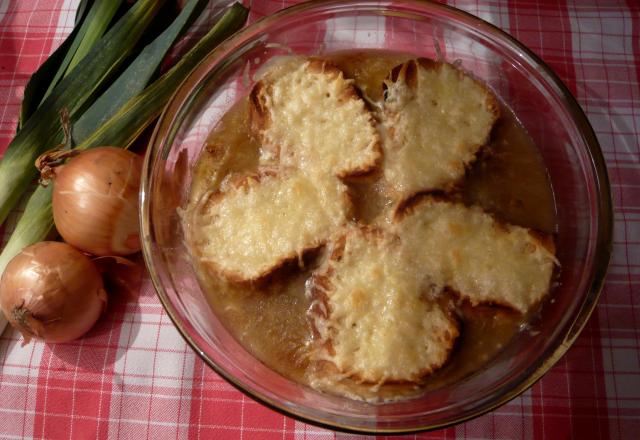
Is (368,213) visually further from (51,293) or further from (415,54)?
(51,293)

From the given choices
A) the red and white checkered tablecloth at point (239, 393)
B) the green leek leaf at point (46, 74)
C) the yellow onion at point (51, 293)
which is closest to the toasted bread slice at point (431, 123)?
the red and white checkered tablecloth at point (239, 393)

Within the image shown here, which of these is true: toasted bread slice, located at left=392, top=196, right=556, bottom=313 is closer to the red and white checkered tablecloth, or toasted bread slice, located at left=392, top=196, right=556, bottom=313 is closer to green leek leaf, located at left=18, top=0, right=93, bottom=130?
the red and white checkered tablecloth

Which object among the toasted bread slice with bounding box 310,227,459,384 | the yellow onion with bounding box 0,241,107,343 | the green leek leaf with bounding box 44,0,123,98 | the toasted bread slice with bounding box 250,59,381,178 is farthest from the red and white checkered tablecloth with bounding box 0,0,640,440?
the toasted bread slice with bounding box 250,59,381,178

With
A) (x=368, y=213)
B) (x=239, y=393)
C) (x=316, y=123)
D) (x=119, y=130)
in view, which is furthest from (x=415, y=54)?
(x=239, y=393)

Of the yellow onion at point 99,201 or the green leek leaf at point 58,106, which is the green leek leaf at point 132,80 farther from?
the yellow onion at point 99,201

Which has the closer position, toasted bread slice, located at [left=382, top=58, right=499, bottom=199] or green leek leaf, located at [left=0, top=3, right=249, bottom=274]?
toasted bread slice, located at [left=382, top=58, right=499, bottom=199]

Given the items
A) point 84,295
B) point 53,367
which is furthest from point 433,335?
point 53,367
